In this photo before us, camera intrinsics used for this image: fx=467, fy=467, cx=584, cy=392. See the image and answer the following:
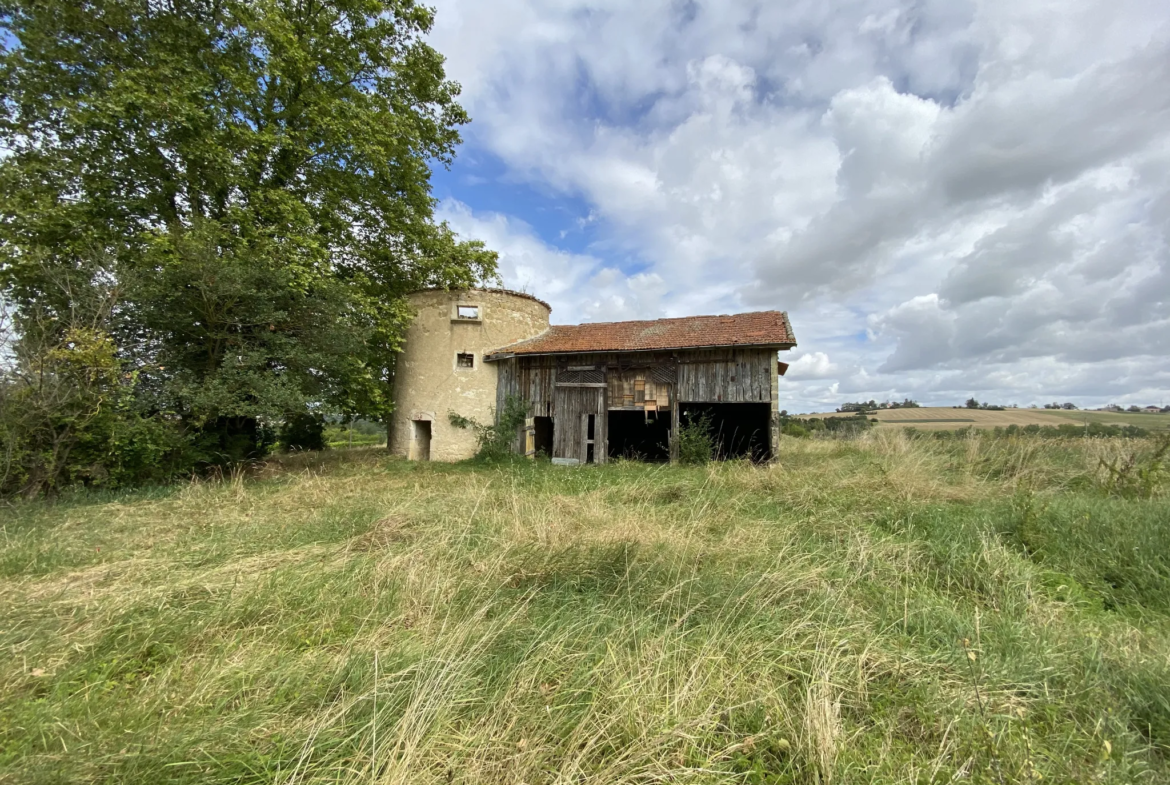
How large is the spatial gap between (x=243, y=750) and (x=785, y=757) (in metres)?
2.51

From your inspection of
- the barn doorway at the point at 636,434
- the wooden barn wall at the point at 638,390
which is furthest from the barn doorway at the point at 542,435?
the wooden barn wall at the point at 638,390

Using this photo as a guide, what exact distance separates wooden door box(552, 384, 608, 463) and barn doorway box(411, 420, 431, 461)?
15.5 ft

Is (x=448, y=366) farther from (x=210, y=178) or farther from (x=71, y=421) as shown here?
(x=71, y=421)

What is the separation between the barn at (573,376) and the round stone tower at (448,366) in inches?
1.4

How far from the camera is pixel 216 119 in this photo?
35.5 feet

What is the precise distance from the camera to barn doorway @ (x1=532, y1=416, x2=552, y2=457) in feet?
54.0

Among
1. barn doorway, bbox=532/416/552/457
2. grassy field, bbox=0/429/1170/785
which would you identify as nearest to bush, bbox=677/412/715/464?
barn doorway, bbox=532/416/552/457

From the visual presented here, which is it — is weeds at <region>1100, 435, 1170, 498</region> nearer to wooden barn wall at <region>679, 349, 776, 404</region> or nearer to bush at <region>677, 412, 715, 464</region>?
wooden barn wall at <region>679, 349, 776, 404</region>

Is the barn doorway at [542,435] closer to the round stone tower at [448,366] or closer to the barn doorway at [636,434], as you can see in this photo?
the round stone tower at [448,366]

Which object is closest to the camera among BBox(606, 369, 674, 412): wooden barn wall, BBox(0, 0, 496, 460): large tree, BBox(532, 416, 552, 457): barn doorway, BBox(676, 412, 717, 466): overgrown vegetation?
BBox(0, 0, 496, 460): large tree

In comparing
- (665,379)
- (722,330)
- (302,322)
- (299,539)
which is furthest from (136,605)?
(722,330)

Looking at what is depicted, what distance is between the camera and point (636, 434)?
19.0m

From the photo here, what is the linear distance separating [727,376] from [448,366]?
9517 millimetres

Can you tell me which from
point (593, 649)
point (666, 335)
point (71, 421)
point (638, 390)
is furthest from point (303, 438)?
point (593, 649)
